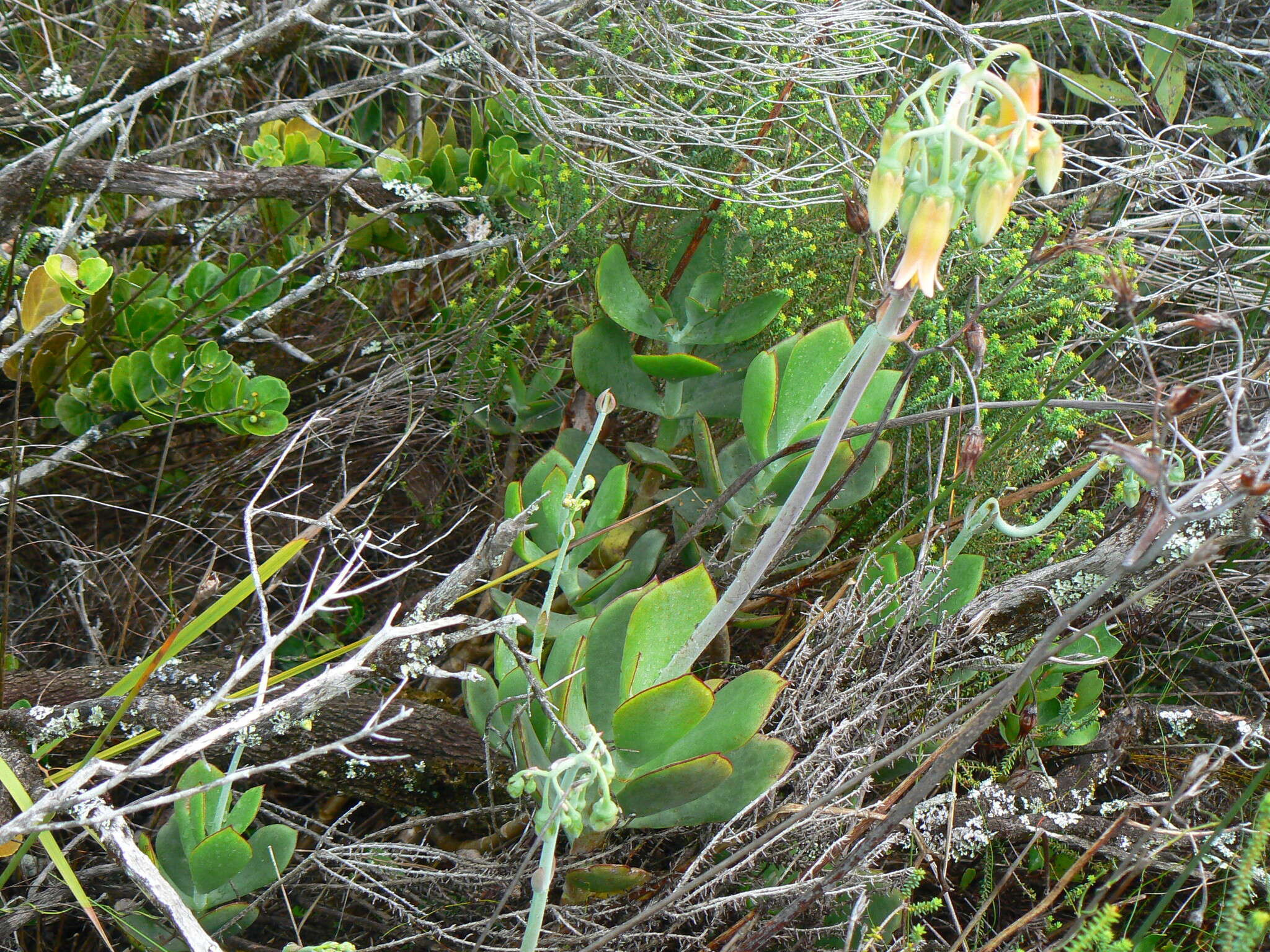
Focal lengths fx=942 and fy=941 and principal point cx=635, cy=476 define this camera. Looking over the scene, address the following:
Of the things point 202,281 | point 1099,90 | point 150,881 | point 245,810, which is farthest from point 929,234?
point 1099,90

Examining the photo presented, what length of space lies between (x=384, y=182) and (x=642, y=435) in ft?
3.02

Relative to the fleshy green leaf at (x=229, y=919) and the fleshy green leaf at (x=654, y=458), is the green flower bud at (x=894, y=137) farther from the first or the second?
the fleshy green leaf at (x=229, y=919)

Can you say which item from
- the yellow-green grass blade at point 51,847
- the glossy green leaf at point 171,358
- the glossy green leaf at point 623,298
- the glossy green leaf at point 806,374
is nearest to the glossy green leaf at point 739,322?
the glossy green leaf at point 623,298

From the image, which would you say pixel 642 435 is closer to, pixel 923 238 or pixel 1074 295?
pixel 1074 295

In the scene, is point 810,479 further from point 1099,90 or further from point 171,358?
point 1099,90

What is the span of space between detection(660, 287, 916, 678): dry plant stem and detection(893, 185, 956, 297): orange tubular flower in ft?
0.20

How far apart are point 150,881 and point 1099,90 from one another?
3.41 meters

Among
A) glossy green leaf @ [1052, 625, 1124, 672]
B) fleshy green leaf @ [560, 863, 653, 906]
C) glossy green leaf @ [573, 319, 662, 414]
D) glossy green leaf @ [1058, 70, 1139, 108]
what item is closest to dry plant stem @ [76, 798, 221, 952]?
fleshy green leaf @ [560, 863, 653, 906]

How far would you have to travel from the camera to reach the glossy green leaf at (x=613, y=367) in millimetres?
2059

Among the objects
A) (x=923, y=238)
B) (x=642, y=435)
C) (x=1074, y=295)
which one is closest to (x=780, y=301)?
(x=642, y=435)

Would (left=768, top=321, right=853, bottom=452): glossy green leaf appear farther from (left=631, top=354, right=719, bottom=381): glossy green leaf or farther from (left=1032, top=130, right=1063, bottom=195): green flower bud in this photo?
(left=1032, top=130, right=1063, bottom=195): green flower bud

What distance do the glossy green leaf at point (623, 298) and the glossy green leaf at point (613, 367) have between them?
0.05 metres

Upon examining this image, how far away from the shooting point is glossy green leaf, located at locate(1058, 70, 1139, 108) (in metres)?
2.90

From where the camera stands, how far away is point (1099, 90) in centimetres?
313
